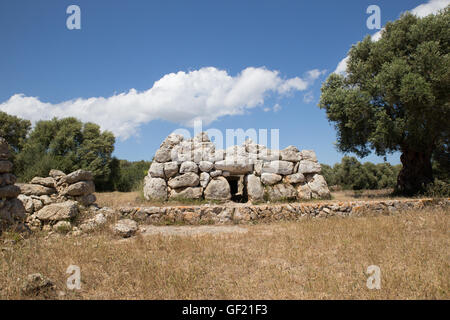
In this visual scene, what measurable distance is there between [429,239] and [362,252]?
85.1 inches

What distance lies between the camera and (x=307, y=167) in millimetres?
13297

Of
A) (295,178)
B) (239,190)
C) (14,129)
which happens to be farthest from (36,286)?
(14,129)

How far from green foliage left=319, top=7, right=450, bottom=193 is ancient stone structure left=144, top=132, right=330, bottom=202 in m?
3.38

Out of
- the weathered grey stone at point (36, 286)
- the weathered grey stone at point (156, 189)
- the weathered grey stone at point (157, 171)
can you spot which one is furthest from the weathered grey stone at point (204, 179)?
the weathered grey stone at point (36, 286)

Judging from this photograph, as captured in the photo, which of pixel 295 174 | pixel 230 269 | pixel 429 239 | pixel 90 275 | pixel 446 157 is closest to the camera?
pixel 90 275

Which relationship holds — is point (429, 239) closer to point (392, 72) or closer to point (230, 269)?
point (230, 269)

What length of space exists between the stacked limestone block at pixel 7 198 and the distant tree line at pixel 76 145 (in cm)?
1365

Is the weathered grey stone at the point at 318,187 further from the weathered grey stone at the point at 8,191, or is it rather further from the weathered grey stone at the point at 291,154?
the weathered grey stone at the point at 8,191

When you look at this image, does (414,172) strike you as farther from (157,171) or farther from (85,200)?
(85,200)

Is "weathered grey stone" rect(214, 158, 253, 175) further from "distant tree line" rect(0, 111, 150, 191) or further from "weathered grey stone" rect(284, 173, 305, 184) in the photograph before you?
"distant tree line" rect(0, 111, 150, 191)

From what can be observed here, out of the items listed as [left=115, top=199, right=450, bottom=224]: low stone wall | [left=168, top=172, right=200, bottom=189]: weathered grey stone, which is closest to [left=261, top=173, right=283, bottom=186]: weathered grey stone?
[left=115, top=199, right=450, bottom=224]: low stone wall

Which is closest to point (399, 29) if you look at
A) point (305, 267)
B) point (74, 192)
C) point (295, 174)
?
point (295, 174)

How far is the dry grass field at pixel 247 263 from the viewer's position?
4.17 m

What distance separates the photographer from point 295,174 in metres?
13.1
